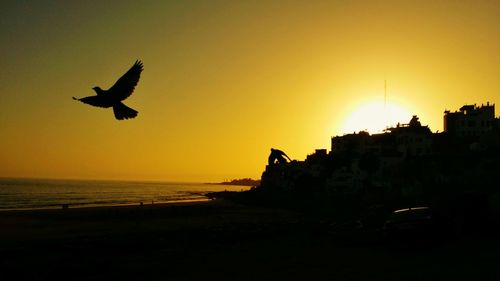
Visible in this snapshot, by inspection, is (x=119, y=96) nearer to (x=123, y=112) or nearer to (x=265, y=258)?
(x=123, y=112)

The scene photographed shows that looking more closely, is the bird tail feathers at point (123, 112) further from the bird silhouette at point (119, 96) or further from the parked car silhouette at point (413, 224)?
the parked car silhouette at point (413, 224)

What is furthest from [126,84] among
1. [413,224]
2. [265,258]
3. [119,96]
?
[413,224]

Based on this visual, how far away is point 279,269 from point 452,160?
5333 cm

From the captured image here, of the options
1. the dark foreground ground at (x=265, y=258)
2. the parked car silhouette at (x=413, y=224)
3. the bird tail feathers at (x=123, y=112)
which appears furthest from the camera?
the parked car silhouette at (x=413, y=224)

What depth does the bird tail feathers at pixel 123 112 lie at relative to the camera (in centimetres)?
875

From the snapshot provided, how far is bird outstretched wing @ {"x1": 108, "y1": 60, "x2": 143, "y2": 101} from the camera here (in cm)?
896

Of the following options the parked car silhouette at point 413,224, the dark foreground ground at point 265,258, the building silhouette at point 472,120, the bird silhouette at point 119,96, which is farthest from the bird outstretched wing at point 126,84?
the building silhouette at point 472,120

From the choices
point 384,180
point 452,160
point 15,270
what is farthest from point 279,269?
point 384,180

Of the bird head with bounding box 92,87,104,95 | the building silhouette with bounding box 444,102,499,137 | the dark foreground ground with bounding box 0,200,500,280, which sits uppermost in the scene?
the building silhouette with bounding box 444,102,499,137

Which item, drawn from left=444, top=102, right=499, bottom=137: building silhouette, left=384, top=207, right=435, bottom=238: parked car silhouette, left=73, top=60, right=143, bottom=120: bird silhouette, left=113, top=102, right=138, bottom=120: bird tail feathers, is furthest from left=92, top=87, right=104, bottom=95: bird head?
left=444, top=102, right=499, bottom=137: building silhouette

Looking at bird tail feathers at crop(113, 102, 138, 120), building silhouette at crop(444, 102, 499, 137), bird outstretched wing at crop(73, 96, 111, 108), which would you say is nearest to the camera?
bird outstretched wing at crop(73, 96, 111, 108)

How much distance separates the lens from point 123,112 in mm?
8836

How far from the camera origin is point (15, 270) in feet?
62.4

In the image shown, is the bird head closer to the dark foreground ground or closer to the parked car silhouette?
the dark foreground ground
